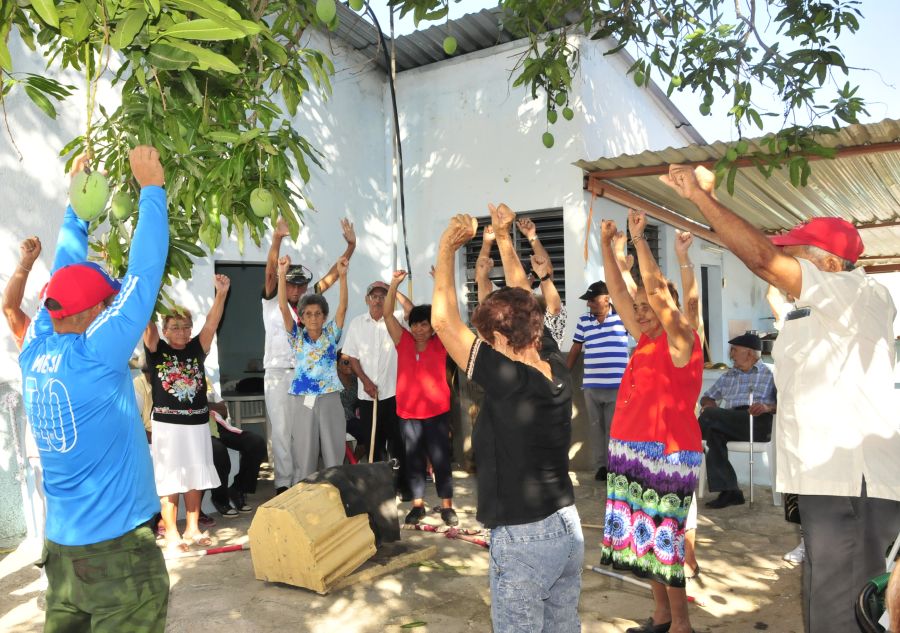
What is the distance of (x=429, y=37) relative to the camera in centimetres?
895

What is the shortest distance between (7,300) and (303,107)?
5.81 metres

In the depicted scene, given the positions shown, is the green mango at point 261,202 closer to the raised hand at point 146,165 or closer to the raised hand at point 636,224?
the raised hand at point 146,165

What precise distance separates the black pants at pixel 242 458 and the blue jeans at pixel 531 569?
4498 millimetres

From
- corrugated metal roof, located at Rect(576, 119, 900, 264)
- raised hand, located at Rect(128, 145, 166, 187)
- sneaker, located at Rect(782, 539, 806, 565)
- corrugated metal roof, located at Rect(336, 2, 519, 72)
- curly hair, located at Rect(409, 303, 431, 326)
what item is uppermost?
corrugated metal roof, located at Rect(336, 2, 519, 72)

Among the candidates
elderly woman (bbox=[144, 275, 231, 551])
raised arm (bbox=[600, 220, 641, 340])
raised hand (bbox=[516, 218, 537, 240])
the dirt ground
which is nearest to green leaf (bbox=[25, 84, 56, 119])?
raised hand (bbox=[516, 218, 537, 240])

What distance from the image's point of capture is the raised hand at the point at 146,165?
2.26m

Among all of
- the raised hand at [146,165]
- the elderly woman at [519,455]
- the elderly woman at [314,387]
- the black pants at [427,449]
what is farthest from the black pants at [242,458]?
the raised hand at [146,165]

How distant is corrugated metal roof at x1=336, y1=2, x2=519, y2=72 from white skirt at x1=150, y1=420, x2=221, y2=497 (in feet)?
15.4

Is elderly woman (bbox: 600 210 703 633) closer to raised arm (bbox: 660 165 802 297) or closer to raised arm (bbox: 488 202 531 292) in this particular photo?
raised arm (bbox: 488 202 531 292)

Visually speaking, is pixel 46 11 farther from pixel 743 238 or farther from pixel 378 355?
pixel 378 355

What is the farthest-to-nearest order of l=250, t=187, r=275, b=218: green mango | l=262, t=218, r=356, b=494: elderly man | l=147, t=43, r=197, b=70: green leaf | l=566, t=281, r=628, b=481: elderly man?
l=566, t=281, r=628, b=481: elderly man
l=262, t=218, r=356, b=494: elderly man
l=250, t=187, r=275, b=218: green mango
l=147, t=43, r=197, b=70: green leaf

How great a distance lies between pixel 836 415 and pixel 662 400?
1081 mm

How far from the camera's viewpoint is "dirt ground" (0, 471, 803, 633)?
4.14 metres

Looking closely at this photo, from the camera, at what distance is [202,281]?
7.17m
